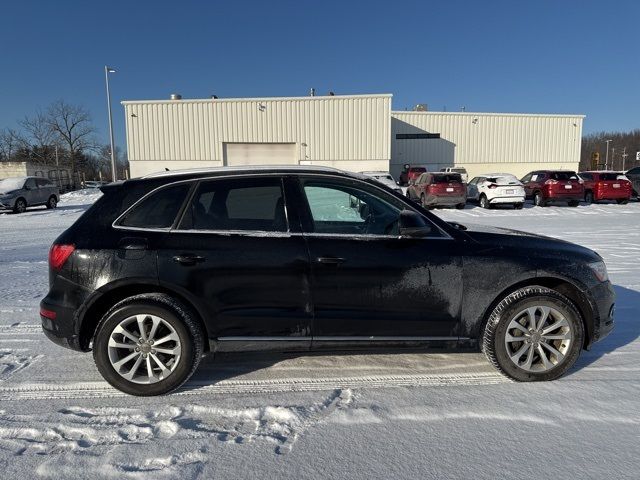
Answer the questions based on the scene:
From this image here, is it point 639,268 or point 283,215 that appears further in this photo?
point 639,268

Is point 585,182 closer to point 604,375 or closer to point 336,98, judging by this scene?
point 336,98

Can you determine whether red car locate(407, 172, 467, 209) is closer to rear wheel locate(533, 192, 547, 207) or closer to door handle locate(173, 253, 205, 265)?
rear wheel locate(533, 192, 547, 207)

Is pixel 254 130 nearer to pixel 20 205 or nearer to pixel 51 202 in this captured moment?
pixel 51 202

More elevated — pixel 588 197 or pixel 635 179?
pixel 635 179

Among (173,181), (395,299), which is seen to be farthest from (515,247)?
(173,181)

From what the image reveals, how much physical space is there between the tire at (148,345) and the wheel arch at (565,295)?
2.34 metres

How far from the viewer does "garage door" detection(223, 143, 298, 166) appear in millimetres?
29922

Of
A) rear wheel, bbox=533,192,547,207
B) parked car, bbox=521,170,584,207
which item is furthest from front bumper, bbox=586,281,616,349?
rear wheel, bbox=533,192,547,207

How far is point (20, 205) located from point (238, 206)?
63.7 feet

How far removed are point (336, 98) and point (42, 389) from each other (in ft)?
93.7

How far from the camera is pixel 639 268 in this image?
6797 millimetres

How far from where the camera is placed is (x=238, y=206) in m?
3.21

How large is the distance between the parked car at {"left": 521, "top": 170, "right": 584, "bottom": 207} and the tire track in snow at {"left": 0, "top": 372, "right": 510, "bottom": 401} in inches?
705

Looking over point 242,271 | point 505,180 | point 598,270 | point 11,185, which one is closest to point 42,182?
point 11,185
